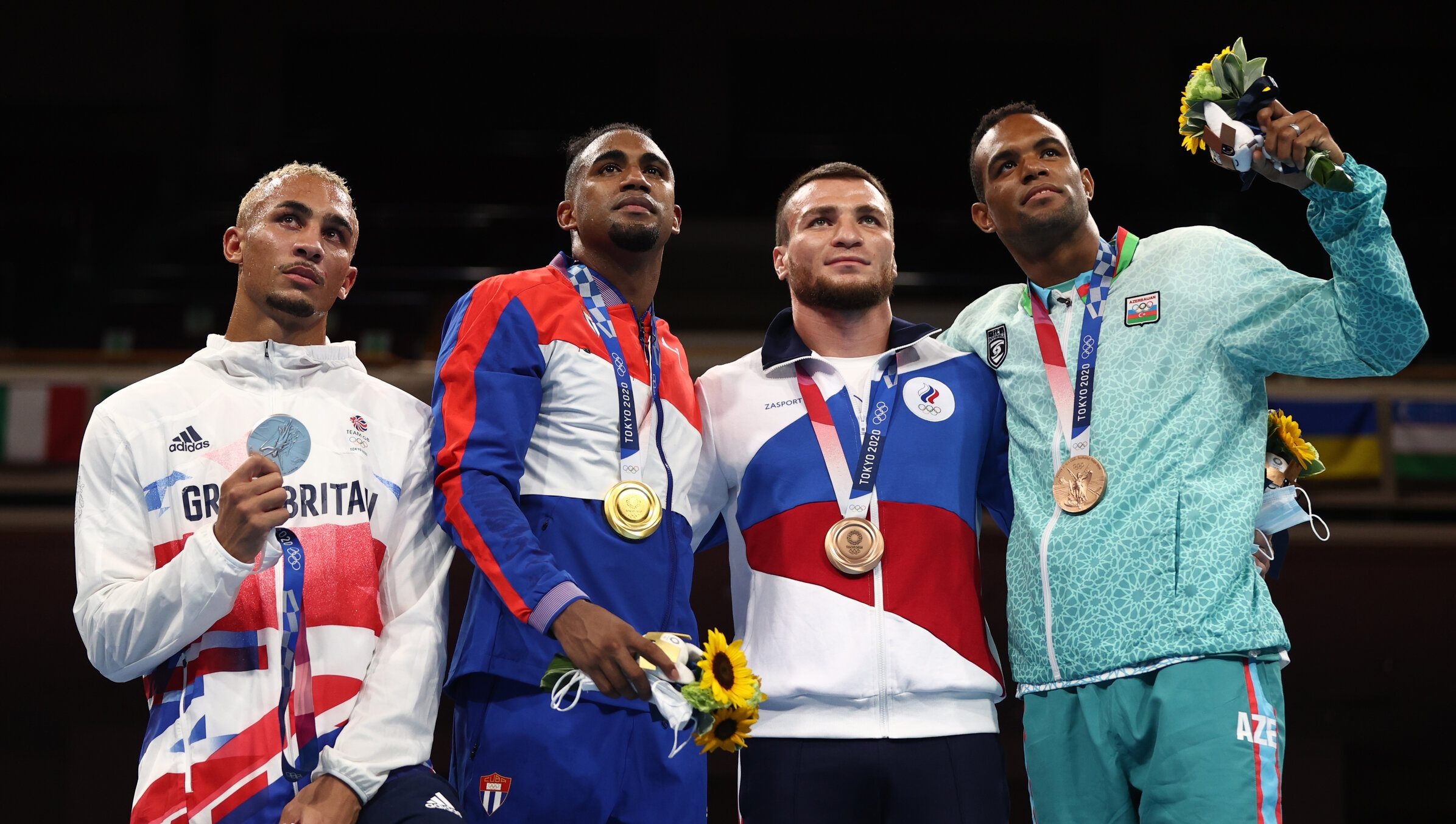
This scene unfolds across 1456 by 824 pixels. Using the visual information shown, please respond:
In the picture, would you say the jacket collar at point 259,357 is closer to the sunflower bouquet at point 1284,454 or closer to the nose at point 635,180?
the nose at point 635,180

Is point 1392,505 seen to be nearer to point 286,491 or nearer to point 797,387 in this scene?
point 797,387

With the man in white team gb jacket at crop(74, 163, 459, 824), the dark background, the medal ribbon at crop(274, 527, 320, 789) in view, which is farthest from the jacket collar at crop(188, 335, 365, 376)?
the dark background

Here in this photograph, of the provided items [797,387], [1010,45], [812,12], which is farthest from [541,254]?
[797,387]

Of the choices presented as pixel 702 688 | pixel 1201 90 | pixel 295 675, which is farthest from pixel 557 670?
pixel 1201 90

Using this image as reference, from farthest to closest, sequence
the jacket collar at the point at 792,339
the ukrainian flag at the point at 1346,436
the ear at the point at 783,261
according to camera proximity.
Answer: the ukrainian flag at the point at 1346,436, the ear at the point at 783,261, the jacket collar at the point at 792,339

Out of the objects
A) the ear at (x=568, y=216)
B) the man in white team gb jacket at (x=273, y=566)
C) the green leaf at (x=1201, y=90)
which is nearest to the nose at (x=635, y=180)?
the ear at (x=568, y=216)

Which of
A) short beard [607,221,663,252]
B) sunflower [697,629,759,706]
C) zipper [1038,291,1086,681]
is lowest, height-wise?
sunflower [697,629,759,706]

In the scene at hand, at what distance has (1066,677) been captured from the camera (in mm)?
2908

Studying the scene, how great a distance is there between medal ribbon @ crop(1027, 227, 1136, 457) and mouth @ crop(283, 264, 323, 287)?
5.85ft

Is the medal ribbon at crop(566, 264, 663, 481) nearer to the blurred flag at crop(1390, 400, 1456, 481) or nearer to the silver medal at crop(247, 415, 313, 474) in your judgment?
the silver medal at crop(247, 415, 313, 474)

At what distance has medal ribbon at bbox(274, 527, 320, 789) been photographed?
262 centimetres

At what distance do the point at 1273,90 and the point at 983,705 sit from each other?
4.99 feet

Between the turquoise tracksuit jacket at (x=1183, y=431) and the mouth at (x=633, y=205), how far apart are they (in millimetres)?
1058

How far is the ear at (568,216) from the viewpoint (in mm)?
3369
